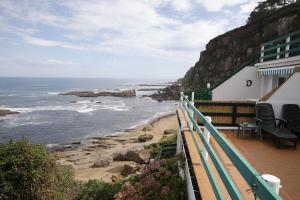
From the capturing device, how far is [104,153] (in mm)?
26078

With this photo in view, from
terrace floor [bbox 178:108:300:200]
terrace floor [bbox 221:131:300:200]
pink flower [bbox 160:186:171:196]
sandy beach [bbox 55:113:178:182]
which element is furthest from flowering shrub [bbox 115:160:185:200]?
sandy beach [bbox 55:113:178:182]

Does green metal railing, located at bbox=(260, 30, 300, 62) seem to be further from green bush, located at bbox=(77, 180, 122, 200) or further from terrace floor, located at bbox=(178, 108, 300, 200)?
green bush, located at bbox=(77, 180, 122, 200)

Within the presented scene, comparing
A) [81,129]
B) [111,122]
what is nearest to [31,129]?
[81,129]

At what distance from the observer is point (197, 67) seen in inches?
2302

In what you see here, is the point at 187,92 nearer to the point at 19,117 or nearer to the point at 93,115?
the point at 93,115

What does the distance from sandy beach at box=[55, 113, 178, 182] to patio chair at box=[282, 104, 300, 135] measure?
10.5 m

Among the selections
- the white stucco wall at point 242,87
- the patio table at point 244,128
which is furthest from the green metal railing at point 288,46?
the patio table at point 244,128

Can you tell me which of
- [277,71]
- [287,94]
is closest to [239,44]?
[277,71]

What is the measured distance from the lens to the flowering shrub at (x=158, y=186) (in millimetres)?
6664

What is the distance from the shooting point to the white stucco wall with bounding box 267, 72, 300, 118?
875 centimetres

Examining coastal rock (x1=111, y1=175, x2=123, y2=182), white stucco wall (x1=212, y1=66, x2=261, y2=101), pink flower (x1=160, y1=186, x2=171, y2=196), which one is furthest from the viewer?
coastal rock (x1=111, y1=175, x2=123, y2=182)

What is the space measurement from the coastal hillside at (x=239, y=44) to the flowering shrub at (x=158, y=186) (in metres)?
31.1

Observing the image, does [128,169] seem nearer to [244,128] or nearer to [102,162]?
[102,162]

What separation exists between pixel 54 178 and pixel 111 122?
1318 inches
